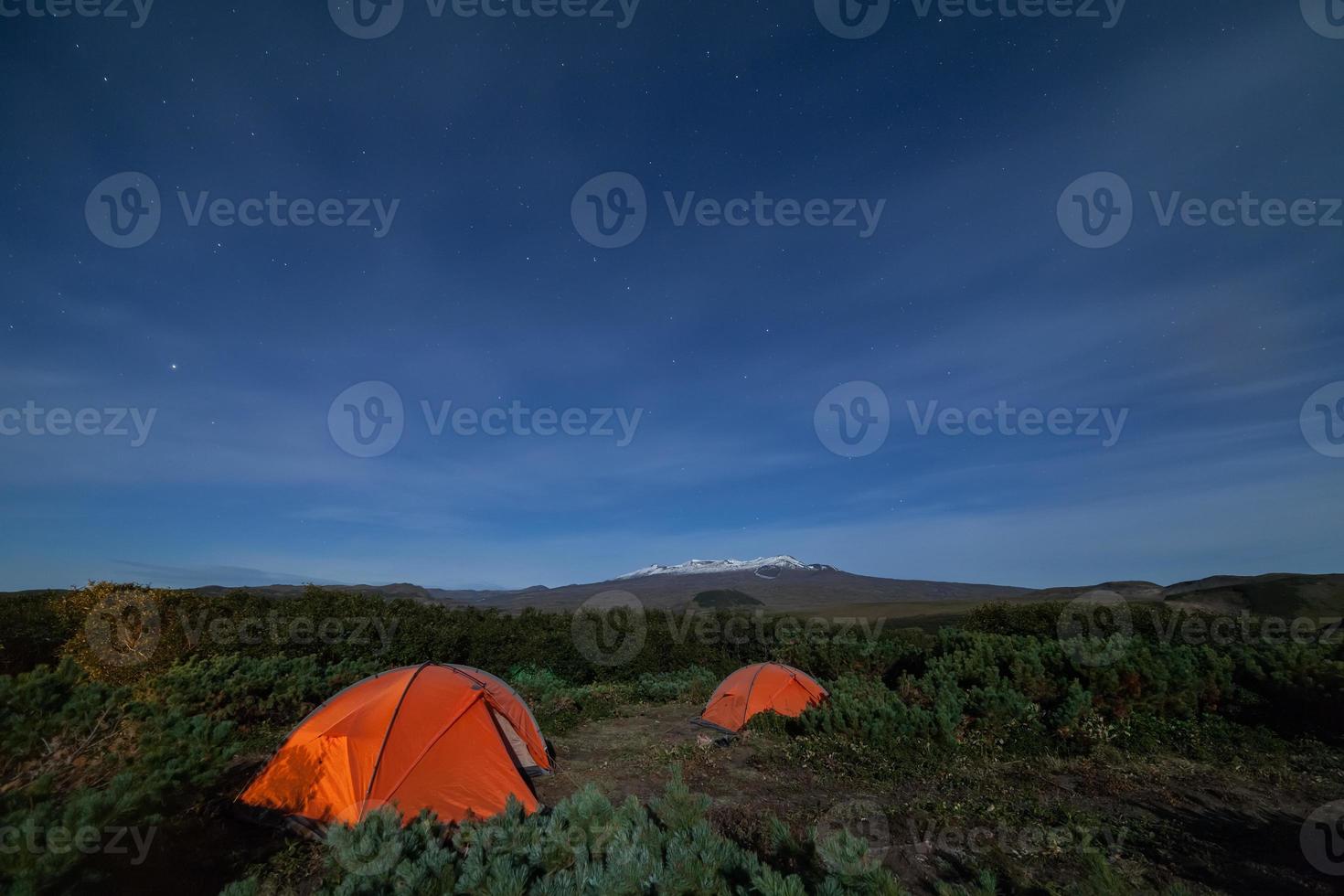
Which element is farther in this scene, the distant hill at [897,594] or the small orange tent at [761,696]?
the distant hill at [897,594]

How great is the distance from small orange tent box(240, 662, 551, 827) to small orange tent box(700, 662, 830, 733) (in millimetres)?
6390

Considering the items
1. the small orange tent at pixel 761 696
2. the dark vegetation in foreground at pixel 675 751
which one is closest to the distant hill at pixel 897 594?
the dark vegetation in foreground at pixel 675 751

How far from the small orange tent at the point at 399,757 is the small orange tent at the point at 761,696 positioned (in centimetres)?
639

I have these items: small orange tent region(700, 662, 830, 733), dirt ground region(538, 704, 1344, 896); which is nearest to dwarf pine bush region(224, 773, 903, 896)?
dirt ground region(538, 704, 1344, 896)

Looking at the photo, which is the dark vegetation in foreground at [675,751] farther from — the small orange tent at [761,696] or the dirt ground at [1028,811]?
the small orange tent at [761,696]

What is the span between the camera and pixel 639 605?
2564 cm

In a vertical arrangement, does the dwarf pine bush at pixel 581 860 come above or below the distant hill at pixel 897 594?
above

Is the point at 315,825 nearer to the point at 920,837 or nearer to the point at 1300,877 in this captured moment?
the point at 920,837

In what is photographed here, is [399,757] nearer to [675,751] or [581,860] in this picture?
[675,751]

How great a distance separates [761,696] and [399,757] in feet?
→ 29.1

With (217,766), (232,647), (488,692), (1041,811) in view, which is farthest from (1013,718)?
(232,647)

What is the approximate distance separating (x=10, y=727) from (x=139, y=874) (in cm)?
267

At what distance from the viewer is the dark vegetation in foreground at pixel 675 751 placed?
3885 mm

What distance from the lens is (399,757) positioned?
8.27 metres
